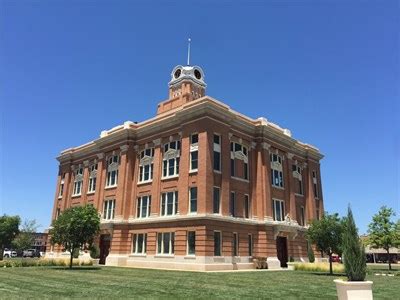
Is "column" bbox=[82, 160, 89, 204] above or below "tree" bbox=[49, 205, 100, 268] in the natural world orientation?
above

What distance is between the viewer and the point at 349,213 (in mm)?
12531

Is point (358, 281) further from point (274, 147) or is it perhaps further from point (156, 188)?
point (274, 147)

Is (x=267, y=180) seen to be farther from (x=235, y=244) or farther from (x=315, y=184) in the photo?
(x=315, y=184)

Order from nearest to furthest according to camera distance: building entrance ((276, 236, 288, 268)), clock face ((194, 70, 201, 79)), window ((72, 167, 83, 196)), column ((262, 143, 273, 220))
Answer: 1. column ((262, 143, 273, 220))
2. building entrance ((276, 236, 288, 268))
3. window ((72, 167, 83, 196))
4. clock face ((194, 70, 201, 79))

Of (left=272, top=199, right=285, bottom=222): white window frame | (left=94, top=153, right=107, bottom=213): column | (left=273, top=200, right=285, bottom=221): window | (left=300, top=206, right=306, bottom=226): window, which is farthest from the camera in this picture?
(left=300, top=206, right=306, bottom=226): window

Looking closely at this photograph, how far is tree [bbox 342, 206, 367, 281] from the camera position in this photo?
10.8 metres

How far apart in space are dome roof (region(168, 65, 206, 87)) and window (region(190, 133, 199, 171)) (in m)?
17.7

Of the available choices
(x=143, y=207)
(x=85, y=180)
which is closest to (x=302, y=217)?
(x=143, y=207)

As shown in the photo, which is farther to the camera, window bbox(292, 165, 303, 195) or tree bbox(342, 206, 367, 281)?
window bbox(292, 165, 303, 195)

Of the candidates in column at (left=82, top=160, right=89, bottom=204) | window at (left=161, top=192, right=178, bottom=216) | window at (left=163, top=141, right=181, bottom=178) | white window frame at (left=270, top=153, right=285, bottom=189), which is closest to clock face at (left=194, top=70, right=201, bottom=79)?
window at (left=163, top=141, right=181, bottom=178)

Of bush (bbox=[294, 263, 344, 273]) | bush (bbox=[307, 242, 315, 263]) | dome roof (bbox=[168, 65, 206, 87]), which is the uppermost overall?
dome roof (bbox=[168, 65, 206, 87])

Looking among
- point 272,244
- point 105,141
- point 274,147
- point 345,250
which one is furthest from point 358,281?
point 105,141

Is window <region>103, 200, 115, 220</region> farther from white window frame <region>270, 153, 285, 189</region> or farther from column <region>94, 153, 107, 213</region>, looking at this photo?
white window frame <region>270, 153, 285, 189</region>

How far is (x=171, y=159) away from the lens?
36875mm
